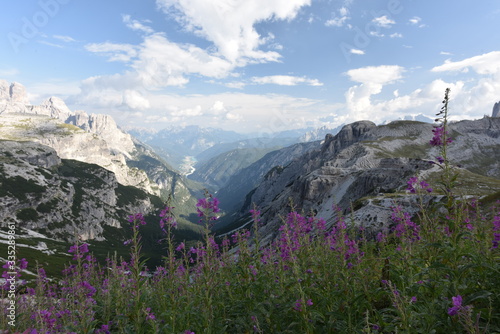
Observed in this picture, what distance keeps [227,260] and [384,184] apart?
77109mm

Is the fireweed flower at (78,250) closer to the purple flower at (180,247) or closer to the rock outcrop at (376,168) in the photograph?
the purple flower at (180,247)

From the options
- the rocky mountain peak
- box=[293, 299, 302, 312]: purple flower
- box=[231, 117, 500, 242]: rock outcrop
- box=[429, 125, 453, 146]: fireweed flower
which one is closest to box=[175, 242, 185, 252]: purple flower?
box=[231, 117, 500, 242]: rock outcrop

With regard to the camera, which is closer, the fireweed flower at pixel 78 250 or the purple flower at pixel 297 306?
the purple flower at pixel 297 306

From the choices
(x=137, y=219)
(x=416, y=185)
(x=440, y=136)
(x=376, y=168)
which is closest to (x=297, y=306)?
(x=137, y=219)

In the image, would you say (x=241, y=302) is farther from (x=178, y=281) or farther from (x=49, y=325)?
(x=49, y=325)

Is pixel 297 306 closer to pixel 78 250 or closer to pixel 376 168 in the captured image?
pixel 78 250

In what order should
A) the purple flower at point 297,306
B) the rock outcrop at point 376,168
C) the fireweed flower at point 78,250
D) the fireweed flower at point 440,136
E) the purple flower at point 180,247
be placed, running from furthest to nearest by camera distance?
1. the rock outcrop at point 376,168
2. the purple flower at point 180,247
3. the fireweed flower at point 78,250
4. the fireweed flower at point 440,136
5. the purple flower at point 297,306

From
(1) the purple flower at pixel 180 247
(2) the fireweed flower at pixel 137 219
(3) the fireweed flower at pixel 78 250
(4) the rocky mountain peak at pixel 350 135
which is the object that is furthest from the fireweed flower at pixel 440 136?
(4) the rocky mountain peak at pixel 350 135

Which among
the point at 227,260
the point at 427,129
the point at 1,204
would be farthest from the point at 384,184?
the point at 1,204

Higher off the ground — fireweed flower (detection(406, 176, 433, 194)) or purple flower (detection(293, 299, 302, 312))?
fireweed flower (detection(406, 176, 433, 194))

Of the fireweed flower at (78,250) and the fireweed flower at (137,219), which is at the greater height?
the fireweed flower at (137,219)

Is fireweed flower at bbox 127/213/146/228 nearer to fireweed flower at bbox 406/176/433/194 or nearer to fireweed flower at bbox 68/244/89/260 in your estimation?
fireweed flower at bbox 68/244/89/260

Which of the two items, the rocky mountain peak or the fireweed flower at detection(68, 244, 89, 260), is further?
the rocky mountain peak

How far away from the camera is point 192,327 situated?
6.59m
